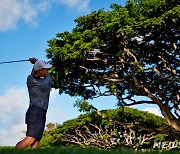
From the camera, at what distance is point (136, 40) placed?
2138 centimetres

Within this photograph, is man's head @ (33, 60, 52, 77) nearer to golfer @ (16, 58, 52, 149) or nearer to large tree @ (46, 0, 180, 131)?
golfer @ (16, 58, 52, 149)

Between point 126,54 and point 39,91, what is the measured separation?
1304 cm

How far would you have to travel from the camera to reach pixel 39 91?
28.2 ft

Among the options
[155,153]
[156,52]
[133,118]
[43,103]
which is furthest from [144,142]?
[155,153]

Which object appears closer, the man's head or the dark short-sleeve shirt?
the dark short-sleeve shirt

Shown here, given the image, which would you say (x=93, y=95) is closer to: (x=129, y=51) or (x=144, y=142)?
(x=129, y=51)

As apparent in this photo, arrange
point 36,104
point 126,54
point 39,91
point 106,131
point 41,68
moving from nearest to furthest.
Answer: point 36,104, point 39,91, point 41,68, point 126,54, point 106,131

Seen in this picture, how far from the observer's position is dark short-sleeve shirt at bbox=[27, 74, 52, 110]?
8500mm

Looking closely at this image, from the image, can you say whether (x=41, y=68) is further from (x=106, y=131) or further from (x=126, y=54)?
(x=106, y=131)

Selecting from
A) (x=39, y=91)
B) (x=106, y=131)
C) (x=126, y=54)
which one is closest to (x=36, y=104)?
(x=39, y=91)

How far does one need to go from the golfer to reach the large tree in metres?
10.5

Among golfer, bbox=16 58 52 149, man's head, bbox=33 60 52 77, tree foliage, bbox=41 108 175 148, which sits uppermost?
tree foliage, bbox=41 108 175 148

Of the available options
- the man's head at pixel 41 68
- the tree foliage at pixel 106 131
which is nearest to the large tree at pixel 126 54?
the tree foliage at pixel 106 131

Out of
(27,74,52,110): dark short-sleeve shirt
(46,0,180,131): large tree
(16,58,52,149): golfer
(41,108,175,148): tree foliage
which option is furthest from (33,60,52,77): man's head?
(41,108,175,148): tree foliage
